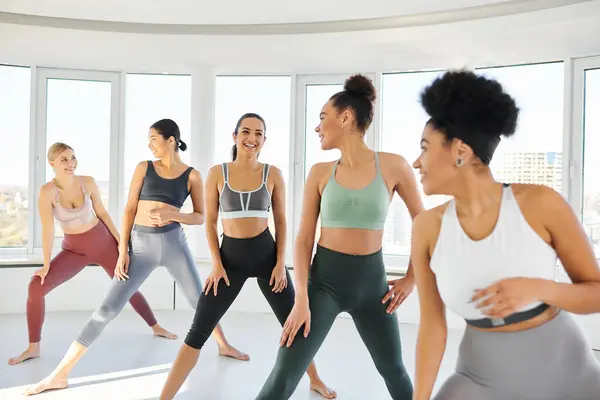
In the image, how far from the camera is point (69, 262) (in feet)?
12.5

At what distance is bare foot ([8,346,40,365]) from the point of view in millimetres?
3688

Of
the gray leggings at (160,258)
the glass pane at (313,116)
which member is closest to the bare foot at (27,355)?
the gray leggings at (160,258)

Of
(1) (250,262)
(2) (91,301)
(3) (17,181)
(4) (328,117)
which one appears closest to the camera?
(4) (328,117)

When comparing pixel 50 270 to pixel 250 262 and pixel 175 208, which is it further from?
pixel 250 262

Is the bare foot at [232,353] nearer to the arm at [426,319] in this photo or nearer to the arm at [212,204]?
the arm at [212,204]

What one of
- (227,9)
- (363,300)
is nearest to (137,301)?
(227,9)

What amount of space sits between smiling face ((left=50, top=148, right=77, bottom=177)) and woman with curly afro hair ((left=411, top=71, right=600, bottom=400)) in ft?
9.93

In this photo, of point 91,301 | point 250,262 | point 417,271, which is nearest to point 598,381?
point 417,271

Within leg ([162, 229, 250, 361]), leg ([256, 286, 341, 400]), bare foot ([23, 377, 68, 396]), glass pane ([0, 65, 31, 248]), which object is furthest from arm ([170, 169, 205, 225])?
glass pane ([0, 65, 31, 248])

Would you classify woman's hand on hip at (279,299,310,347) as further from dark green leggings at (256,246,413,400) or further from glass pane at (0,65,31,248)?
glass pane at (0,65,31,248)

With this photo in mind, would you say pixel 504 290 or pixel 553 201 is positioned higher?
pixel 553 201

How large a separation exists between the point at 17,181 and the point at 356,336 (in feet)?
12.6

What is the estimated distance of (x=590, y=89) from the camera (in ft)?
15.5

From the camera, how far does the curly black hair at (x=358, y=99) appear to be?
2262 mm
